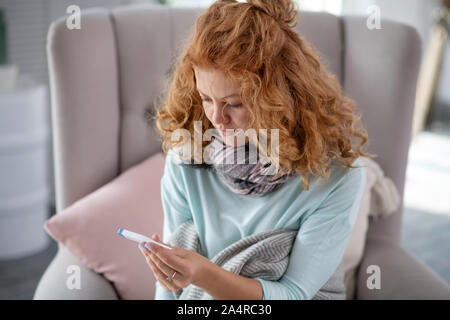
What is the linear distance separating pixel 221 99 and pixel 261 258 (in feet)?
1.10

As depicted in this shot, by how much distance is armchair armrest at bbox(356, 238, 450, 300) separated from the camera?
46.2 inches

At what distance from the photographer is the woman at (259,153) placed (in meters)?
0.88

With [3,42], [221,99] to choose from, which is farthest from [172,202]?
[3,42]

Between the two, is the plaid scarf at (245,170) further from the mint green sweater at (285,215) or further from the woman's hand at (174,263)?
the woman's hand at (174,263)

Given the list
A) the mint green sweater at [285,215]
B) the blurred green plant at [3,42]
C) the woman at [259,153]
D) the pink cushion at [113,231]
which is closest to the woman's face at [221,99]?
the woman at [259,153]

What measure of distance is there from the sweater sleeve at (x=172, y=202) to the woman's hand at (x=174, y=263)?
26 centimetres

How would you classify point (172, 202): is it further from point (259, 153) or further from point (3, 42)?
point (3, 42)

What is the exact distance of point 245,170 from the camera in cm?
104

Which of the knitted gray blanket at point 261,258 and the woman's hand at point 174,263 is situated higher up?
the woman's hand at point 174,263

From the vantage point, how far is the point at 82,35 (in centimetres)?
135

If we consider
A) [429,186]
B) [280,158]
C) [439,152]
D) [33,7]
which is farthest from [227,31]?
[439,152]

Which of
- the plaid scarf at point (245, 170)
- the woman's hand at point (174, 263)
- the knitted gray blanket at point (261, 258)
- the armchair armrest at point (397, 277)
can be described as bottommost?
the armchair armrest at point (397, 277)
